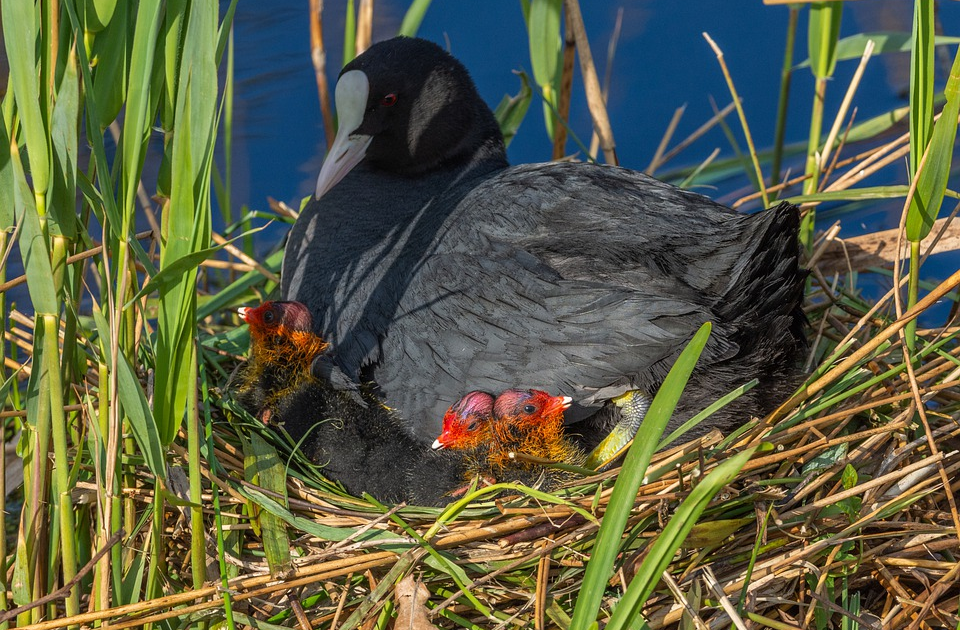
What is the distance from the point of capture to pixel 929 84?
1523 millimetres

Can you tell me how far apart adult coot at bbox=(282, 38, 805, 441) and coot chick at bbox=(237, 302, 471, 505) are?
0.05 metres

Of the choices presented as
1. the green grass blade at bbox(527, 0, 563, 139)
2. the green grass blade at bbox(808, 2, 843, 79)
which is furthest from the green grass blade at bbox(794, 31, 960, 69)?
the green grass blade at bbox(527, 0, 563, 139)

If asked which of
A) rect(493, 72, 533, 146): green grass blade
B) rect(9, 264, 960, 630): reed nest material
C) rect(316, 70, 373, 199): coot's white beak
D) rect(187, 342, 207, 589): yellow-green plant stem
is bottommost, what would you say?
rect(9, 264, 960, 630): reed nest material

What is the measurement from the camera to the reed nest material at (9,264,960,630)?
156 cm

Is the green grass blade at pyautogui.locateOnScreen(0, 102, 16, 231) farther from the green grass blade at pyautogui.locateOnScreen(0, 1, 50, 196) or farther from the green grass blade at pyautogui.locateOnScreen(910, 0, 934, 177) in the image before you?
the green grass blade at pyautogui.locateOnScreen(910, 0, 934, 177)

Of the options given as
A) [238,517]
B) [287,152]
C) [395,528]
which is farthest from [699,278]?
[287,152]

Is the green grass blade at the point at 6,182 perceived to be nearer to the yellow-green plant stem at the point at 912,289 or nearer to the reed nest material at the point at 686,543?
the reed nest material at the point at 686,543

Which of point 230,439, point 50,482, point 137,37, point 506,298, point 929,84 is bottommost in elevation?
point 230,439

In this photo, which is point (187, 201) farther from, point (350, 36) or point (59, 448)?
point (350, 36)

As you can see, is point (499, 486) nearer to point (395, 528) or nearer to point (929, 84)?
point (395, 528)

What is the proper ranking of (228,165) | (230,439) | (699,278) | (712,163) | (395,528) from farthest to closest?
(712,163) → (228,165) → (230,439) → (699,278) → (395,528)

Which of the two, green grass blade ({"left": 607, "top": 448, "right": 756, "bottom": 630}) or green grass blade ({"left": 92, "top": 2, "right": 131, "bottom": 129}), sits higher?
green grass blade ({"left": 92, "top": 2, "right": 131, "bottom": 129})

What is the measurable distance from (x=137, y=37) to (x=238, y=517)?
862mm

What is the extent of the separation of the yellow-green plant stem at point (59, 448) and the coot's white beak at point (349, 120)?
3.20 feet
